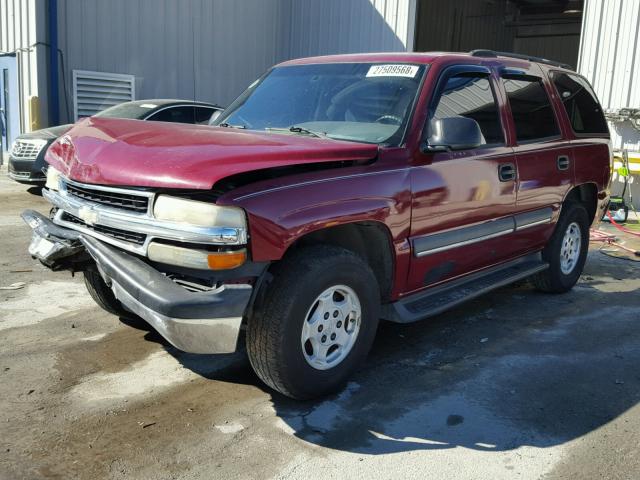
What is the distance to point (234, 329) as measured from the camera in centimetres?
302

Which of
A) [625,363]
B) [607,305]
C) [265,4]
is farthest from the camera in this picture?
[265,4]

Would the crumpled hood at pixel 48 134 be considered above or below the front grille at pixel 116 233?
above

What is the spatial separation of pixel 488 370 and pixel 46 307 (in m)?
3.38

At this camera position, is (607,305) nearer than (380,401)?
No

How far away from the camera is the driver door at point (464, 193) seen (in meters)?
3.97

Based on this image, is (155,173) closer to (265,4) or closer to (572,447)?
(572,447)

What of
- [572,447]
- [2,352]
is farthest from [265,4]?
[572,447]

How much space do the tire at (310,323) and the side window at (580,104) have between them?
3.15m

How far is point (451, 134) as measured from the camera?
3.90 meters

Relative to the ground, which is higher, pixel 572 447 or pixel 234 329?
pixel 234 329

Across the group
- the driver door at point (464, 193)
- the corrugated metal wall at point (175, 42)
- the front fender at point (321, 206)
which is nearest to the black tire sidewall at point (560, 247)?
the driver door at point (464, 193)

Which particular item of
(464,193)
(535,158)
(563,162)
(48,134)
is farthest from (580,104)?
(48,134)

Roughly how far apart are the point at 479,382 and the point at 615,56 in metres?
9.55

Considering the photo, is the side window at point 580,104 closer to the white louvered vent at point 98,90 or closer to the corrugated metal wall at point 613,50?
the corrugated metal wall at point 613,50
